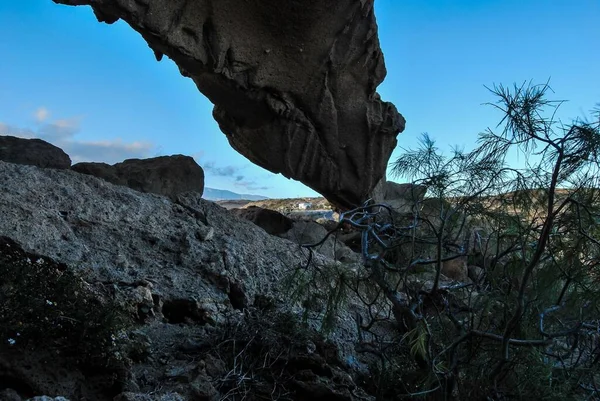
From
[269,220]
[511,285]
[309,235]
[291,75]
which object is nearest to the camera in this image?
[511,285]

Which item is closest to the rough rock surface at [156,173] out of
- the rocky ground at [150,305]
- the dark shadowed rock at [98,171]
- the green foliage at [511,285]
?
the dark shadowed rock at [98,171]

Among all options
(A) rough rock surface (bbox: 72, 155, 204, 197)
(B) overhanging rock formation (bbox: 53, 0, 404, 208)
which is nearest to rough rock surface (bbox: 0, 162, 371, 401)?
(A) rough rock surface (bbox: 72, 155, 204, 197)

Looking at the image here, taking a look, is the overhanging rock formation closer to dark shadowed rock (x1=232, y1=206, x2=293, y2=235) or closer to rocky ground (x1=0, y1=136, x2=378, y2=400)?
dark shadowed rock (x1=232, y1=206, x2=293, y2=235)

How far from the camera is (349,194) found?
388 inches

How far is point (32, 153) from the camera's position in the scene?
6582mm

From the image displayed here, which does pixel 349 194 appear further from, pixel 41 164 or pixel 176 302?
pixel 176 302

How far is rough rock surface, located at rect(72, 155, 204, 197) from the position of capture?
23.3ft

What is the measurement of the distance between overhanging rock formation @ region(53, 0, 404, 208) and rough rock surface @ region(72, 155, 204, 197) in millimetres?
1119

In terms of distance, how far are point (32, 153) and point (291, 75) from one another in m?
3.60

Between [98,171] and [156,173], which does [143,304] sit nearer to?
[98,171]

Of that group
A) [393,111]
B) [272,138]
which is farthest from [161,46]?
[393,111]

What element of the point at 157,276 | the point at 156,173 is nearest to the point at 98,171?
the point at 156,173

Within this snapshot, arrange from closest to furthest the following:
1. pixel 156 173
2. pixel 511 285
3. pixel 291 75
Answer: pixel 511 285 → pixel 156 173 → pixel 291 75

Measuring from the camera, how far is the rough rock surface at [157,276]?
2963 millimetres
